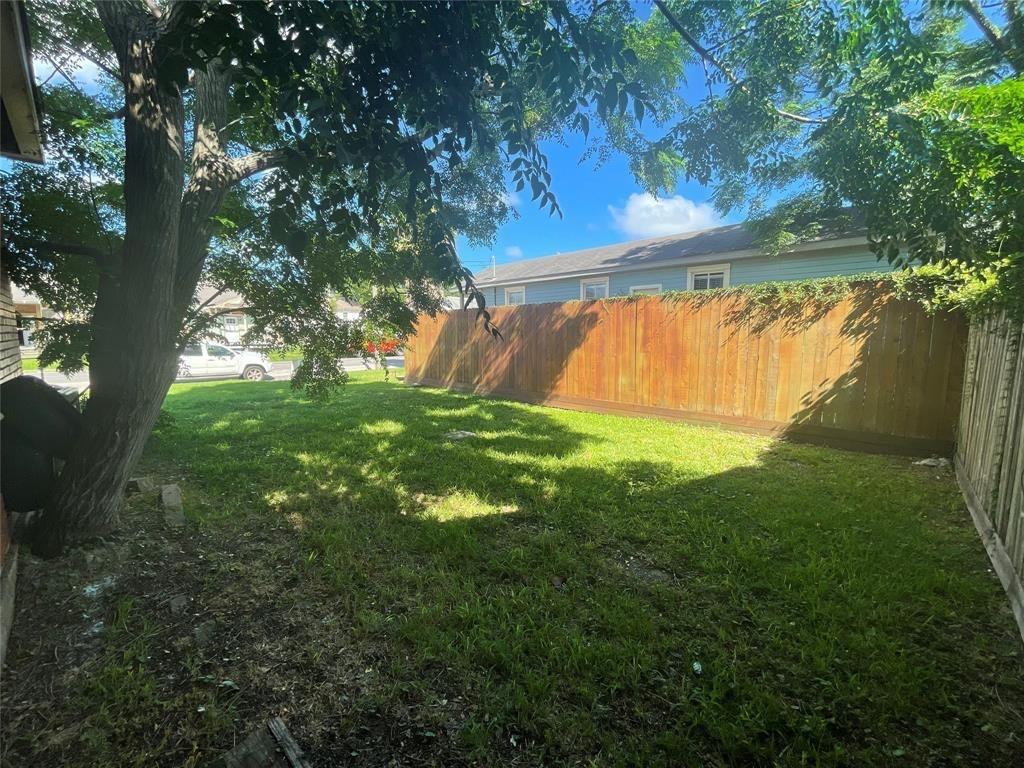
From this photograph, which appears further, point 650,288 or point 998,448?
point 650,288

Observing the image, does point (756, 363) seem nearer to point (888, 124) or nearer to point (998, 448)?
point (998, 448)

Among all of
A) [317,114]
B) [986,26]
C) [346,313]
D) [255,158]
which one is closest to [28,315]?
[255,158]

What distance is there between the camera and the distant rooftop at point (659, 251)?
345 inches

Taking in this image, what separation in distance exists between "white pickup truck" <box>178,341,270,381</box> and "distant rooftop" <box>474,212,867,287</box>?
8286 mm

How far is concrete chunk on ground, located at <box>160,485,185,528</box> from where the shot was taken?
10.6ft

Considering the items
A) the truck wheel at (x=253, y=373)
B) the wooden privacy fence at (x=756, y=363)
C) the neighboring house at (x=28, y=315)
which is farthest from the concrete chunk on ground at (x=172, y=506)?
the truck wheel at (x=253, y=373)

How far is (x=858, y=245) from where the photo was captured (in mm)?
8258

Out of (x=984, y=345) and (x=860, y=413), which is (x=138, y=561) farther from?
(x=860, y=413)

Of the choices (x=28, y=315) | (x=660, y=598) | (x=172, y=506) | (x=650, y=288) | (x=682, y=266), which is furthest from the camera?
(x=650, y=288)

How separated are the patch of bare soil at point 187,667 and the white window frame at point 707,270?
10133 millimetres

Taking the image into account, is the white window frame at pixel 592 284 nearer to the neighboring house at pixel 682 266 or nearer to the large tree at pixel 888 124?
the neighboring house at pixel 682 266

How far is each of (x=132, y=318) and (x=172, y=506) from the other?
1.46 metres

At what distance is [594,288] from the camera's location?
13148 millimetres

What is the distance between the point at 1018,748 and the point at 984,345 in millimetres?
3242
